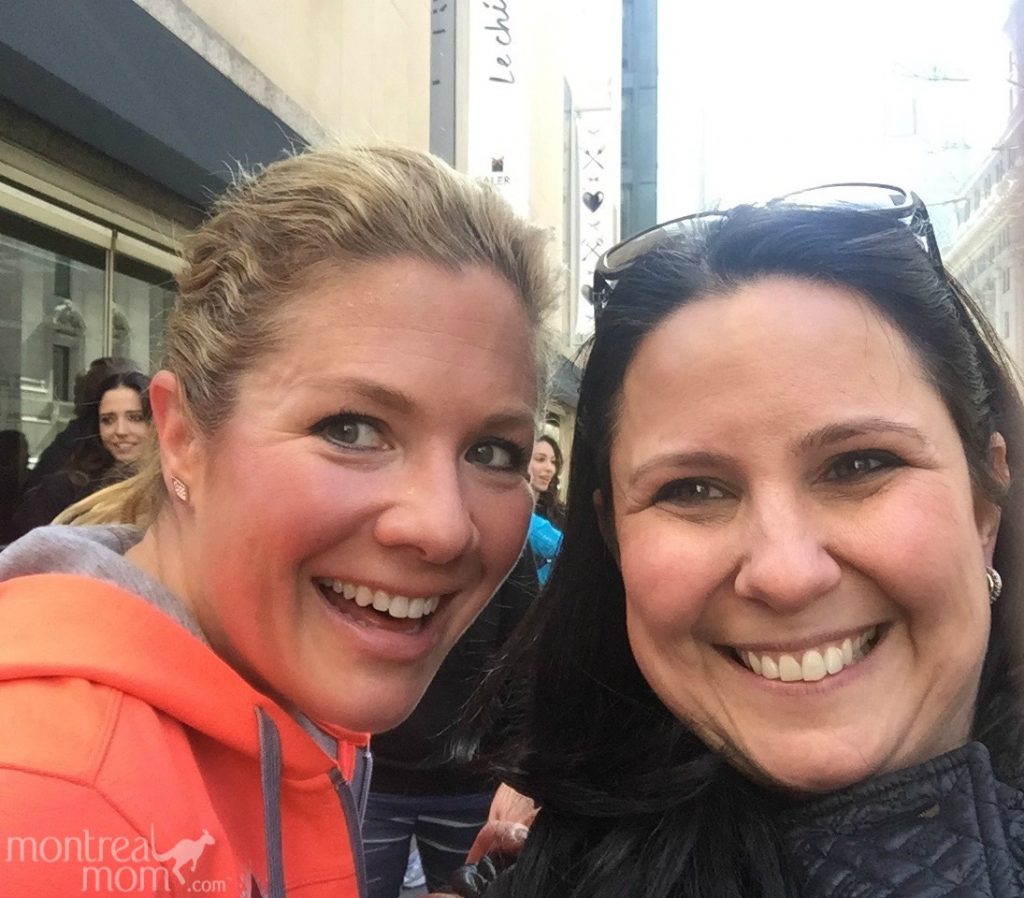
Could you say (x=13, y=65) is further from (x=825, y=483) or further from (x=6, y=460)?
(x=825, y=483)

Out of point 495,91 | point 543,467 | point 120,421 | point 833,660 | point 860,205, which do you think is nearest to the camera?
point 833,660

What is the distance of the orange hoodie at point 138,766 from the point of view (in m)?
0.97

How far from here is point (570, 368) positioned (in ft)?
5.91

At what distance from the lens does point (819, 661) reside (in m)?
1.18

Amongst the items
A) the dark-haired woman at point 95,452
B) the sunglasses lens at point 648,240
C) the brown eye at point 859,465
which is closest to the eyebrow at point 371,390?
the sunglasses lens at point 648,240

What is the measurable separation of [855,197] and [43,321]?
14.5ft

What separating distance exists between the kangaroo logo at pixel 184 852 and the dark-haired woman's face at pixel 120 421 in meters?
2.99

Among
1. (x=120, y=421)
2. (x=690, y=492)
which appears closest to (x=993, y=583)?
(x=690, y=492)

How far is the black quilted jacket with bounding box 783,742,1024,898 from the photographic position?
3.36 ft

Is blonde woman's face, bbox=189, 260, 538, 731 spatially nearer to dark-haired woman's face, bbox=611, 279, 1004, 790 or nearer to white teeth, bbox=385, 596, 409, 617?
white teeth, bbox=385, 596, 409, 617

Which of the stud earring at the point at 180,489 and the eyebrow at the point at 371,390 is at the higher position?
the eyebrow at the point at 371,390

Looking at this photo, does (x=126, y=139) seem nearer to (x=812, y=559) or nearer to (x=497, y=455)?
(x=497, y=455)

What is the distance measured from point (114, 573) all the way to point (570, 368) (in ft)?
3.02

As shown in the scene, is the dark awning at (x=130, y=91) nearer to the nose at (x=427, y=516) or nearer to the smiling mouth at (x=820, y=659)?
the nose at (x=427, y=516)
